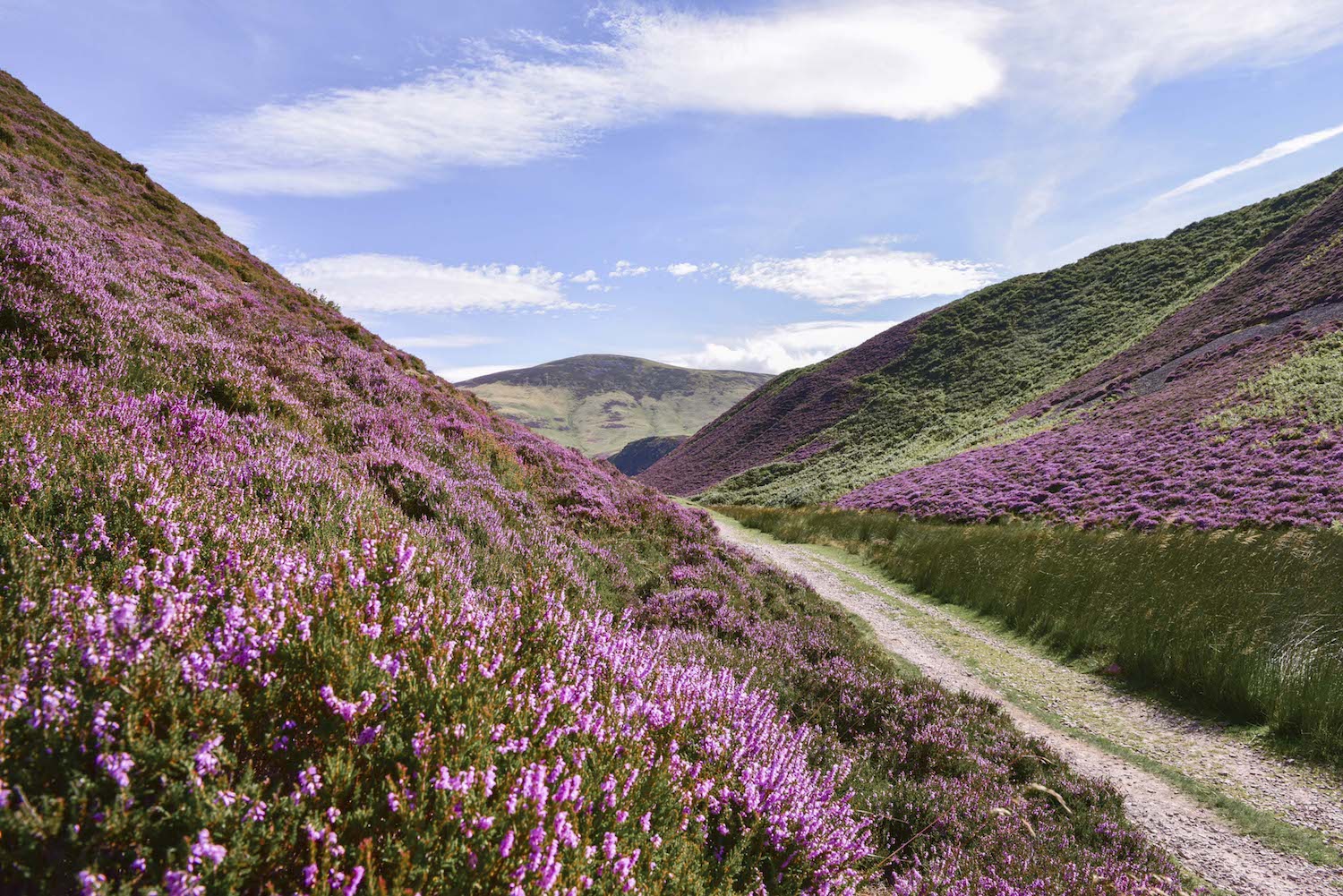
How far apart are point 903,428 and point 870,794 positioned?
167 ft

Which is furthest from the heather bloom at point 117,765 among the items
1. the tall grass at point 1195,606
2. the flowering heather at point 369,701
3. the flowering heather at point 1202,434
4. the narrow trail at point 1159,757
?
the flowering heather at point 1202,434

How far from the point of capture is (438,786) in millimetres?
2041

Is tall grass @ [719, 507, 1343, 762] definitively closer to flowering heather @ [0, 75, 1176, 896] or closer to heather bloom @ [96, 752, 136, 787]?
flowering heather @ [0, 75, 1176, 896]

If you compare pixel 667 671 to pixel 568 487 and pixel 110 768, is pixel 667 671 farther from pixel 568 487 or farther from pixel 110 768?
pixel 568 487

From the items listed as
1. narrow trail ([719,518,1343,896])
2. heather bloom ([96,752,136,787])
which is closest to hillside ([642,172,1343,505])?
narrow trail ([719,518,1343,896])

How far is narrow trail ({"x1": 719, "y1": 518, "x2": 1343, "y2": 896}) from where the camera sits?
4.88 meters

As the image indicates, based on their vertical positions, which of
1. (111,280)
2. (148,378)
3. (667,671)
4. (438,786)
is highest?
(111,280)

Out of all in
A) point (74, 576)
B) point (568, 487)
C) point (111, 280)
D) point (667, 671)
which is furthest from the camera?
point (568, 487)

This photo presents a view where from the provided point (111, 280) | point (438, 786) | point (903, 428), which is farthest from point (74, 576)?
point (903, 428)

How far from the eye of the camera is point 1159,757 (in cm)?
673

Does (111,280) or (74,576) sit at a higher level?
(111,280)

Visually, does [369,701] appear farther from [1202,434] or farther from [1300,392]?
[1300,392]

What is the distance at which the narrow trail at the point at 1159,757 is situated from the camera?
488 cm

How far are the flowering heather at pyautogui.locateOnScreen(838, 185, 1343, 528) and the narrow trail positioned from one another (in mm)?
9363
